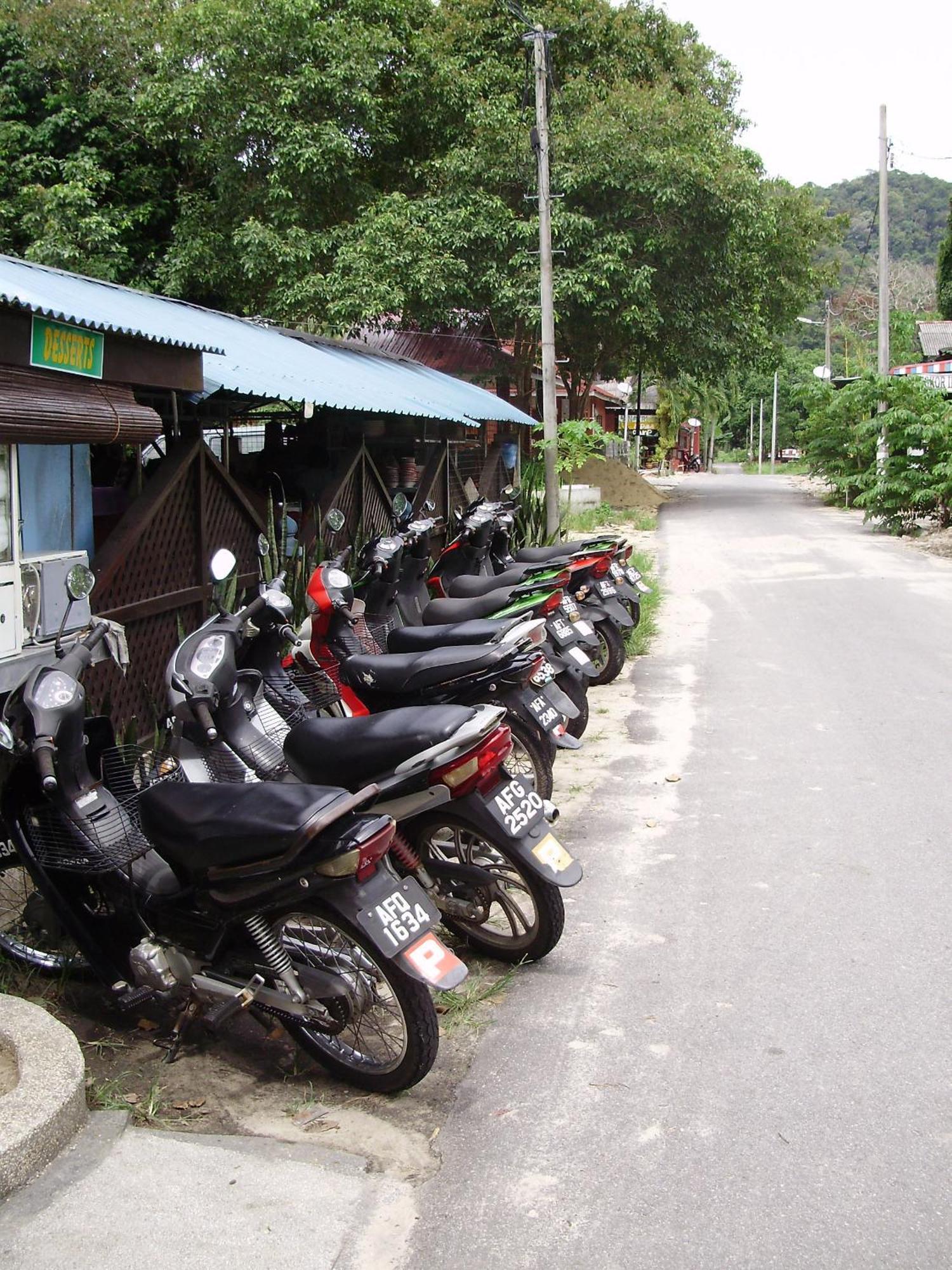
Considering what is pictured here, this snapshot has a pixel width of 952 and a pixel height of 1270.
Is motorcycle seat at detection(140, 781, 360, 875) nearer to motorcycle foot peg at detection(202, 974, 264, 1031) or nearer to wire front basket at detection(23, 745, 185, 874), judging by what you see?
wire front basket at detection(23, 745, 185, 874)

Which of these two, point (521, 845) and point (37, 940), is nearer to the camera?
point (521, 845)

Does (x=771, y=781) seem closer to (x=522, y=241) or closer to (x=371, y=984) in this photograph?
(x=371, y=984)

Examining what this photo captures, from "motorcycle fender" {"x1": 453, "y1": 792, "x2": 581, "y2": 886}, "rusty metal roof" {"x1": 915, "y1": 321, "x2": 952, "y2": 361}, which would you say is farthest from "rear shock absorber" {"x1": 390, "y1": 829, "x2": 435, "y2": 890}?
"rusty metal roof" {"x1": 915, "y1": 321, "x2": 952, "y2": 361}

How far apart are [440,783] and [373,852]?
65 centimetres

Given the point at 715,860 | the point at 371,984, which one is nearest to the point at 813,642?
the point at 715,860

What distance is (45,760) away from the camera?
11.6 feet

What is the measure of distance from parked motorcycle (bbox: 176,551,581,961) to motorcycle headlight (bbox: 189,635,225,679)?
0.04ft

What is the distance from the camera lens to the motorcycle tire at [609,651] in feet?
28.5

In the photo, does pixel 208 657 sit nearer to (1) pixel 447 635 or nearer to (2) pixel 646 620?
(1) pixel 447 635

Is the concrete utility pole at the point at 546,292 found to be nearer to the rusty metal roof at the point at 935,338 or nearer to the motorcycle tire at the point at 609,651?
the motorcycle tire at the point at 609,651

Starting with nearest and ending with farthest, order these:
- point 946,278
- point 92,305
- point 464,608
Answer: point 92,305 < point 464,608 < point 946,278

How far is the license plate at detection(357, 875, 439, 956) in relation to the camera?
3.18 meters

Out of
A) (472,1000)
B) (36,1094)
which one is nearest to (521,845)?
(472,1000)

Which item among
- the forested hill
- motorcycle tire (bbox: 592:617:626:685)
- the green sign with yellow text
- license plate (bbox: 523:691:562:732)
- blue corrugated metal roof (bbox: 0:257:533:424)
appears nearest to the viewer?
the green sign with yellow text
